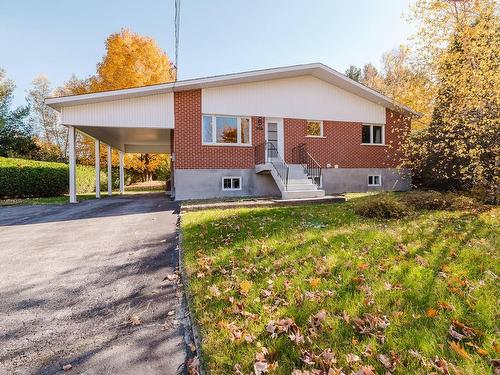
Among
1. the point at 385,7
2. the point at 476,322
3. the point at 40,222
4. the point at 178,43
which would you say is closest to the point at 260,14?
the point at 178,43

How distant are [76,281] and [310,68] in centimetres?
1354

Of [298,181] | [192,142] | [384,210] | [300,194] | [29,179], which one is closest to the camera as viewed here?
[384,210]

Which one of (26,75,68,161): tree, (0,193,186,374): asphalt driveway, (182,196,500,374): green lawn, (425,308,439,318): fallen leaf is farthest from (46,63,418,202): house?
(26,75,68,161): tree

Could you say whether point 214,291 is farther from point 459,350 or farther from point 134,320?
point 459,350

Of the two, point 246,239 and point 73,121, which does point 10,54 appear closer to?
point 73,121

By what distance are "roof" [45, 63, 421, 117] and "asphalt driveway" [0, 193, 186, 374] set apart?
709 centimetres

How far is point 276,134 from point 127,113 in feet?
23.3

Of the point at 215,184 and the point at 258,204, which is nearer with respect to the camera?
the point at 258,204

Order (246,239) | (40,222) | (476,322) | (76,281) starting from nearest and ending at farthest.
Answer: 1. (476,322)
2. (76,281)
3. (246,239)
4. (40,222)

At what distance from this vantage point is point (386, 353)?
231 centimetres

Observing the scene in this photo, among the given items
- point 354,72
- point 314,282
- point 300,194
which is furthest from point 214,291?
point 354,72

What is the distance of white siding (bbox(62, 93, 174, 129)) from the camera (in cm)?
1247

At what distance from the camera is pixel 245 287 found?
142 inches

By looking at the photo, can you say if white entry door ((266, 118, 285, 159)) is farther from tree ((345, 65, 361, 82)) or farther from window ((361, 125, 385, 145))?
tree ((345, 65, 361, 82))
